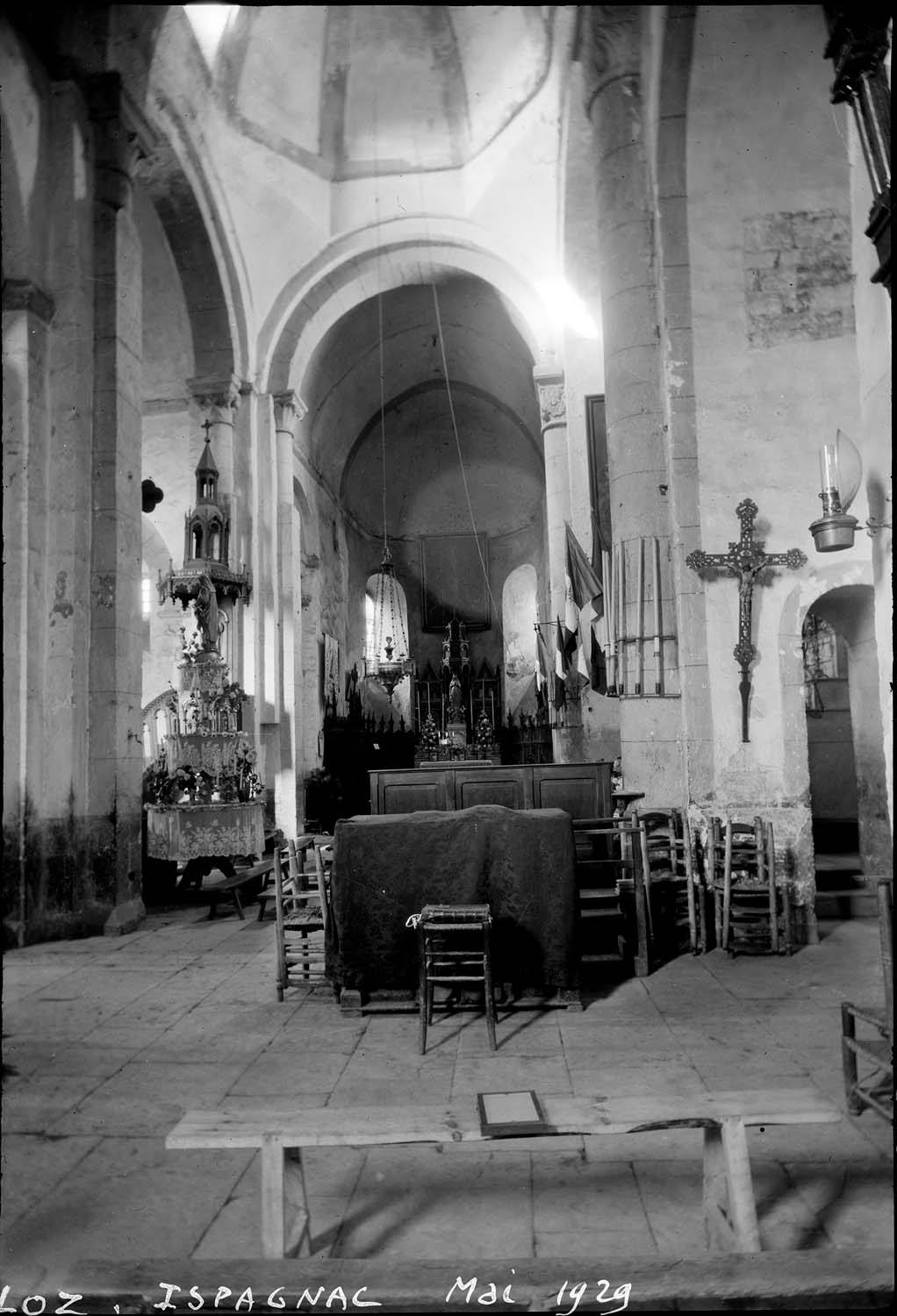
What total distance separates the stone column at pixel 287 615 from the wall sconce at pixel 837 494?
11.0 m

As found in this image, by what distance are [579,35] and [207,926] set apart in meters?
9.74

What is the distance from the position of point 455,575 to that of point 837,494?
21.9 meters

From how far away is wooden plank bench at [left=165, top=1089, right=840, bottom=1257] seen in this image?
279 cm

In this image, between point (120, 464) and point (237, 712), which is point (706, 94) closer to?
point (120, 464)

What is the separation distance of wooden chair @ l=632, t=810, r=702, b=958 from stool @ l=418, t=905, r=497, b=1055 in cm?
179

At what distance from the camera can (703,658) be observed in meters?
8.05

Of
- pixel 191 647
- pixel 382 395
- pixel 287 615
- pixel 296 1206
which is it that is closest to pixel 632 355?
pixel 191 647

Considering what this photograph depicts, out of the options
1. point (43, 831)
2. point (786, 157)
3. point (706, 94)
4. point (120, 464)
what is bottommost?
point (43, 831)

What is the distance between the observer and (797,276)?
816cm

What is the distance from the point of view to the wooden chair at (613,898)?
6.60 m

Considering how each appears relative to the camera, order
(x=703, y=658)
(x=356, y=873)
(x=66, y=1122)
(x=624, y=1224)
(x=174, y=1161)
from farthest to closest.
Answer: (x=703, y=658) < (x=356, y=873) < (x=66, y=1122) < (x=174, y=1161) < (x=624, y=1224)

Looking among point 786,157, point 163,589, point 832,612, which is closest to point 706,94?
point 786,157

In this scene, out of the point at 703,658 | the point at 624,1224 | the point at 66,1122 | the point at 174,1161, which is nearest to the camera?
the point at 624,1224

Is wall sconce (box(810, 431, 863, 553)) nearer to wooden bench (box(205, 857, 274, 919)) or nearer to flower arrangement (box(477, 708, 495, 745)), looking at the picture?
wooden bench (box(205, 857, 274, 919))
